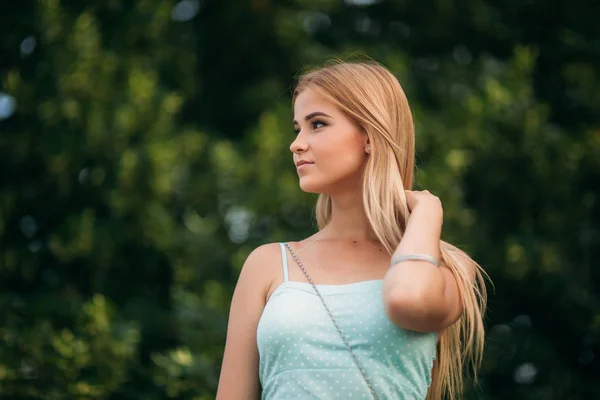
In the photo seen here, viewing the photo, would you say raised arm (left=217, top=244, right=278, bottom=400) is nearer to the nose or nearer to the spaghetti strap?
the spaghetti strap

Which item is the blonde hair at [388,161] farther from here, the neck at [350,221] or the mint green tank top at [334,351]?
the mint green tank top at [334,351]

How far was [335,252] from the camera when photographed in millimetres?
2703

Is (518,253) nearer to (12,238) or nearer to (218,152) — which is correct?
(218,152)

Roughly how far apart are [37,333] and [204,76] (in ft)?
11.3

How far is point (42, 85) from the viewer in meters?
6.43

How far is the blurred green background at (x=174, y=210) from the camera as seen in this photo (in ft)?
18.9

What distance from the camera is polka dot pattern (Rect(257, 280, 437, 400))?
8.01ft

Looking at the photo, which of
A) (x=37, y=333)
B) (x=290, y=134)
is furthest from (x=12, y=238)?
(x=290, y=134)

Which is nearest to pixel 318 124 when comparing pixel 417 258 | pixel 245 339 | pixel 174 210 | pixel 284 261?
pixel 284 261

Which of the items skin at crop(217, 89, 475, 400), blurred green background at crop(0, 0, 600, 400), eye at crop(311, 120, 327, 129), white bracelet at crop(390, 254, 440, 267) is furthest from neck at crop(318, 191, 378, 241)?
blurred green background at crop(0, 0, 600, 400)

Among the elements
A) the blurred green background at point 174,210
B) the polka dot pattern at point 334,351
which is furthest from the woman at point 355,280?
the blurred green background at point 174,210

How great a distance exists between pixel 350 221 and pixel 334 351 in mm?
470

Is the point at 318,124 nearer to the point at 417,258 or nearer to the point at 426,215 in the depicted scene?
the point at 426,215

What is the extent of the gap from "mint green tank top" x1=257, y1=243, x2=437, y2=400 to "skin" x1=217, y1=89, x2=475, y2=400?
0.08 meters
